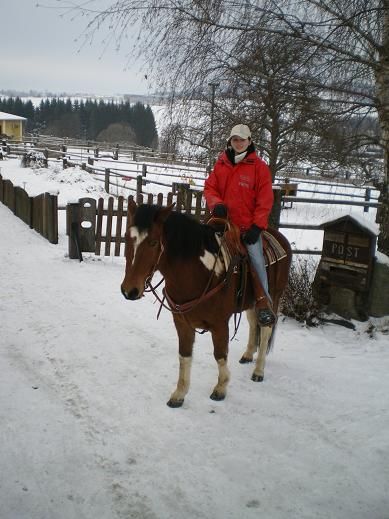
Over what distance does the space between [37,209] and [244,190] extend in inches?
304

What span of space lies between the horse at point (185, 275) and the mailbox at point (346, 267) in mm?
2191

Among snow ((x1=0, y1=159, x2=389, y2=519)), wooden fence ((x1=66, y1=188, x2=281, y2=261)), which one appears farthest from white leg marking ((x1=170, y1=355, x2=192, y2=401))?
wooden fence ((x1=66, y1=188, x2=281, y2=261))

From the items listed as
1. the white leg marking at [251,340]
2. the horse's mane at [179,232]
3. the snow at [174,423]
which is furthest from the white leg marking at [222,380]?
the horse's mane at [179,232]

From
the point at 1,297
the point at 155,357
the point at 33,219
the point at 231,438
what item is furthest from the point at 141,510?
the point at 33,219

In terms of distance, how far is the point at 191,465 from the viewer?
310 centimetres

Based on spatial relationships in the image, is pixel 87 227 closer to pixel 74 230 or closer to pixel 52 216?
pixel 74 230

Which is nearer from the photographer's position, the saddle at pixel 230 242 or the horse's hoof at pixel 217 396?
the saddle at pixel 230 242

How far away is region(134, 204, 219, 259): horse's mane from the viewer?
10.1ft

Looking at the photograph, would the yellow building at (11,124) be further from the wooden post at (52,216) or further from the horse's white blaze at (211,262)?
the horse's white blaze at (211,262)

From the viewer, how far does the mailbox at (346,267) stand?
5629 millimetres

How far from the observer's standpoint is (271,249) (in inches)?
179

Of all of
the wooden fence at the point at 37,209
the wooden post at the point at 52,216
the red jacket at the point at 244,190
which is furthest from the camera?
the wooden fence at the point at 37,209

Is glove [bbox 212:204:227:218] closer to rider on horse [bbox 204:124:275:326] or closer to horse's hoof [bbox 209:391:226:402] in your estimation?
rider on horse [bbox 204:124:275:326]

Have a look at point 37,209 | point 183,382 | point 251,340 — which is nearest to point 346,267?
point 251,340
